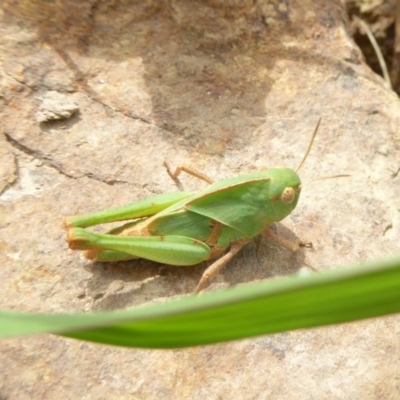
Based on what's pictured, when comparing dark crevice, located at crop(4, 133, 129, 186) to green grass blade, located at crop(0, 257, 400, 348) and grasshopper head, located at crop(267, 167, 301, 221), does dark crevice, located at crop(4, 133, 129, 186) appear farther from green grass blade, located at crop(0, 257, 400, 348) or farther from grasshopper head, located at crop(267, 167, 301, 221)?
green grass blade, located at crop(0, 257, 400, 348)

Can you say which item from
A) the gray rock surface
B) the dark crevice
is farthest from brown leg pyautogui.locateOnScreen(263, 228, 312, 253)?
the dark crevice

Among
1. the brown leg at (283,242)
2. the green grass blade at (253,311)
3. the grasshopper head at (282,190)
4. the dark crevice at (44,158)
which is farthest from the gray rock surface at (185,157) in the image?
the green grass blade at (253,311)

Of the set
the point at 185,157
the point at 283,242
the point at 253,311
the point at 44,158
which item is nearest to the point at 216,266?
the point at 283,242

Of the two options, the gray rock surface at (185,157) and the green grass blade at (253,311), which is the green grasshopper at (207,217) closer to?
the gray rock surface at (185,157)

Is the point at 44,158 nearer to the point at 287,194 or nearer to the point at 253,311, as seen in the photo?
the point at 287,194

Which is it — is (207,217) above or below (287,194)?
below

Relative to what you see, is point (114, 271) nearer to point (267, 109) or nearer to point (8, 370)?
point (8, 370)

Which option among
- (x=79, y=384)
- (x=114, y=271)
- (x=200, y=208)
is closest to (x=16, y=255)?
(x=114, y=271)

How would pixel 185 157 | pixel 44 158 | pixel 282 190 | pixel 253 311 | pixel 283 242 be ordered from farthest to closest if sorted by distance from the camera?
1. pixel 185 157
2. pixel 44 158
3. pixel 283 242
4. pixel 282 190
5. pixel 253 311
